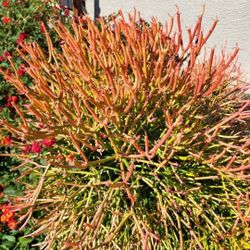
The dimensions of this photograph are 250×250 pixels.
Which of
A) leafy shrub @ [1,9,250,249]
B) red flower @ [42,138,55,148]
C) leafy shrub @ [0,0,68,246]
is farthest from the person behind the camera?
leafy shrub @ [0,0,68,246]

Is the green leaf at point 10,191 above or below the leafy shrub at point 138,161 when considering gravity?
below

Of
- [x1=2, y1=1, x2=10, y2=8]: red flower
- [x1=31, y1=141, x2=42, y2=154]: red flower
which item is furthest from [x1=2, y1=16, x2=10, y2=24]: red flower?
[x1=31, y1=141, x2=42, y2=154]: red flower

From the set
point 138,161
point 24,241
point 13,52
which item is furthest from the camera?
point 13,52

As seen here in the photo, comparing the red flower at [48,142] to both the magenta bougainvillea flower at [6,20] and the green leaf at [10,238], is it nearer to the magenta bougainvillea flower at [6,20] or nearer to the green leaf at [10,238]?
the green leaf at [10,238]

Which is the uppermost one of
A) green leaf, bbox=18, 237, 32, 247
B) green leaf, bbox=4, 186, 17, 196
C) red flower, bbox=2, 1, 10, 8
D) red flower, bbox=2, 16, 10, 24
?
red flower, bbox=2, 1, 10, 8

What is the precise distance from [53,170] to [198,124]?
89 centimetres

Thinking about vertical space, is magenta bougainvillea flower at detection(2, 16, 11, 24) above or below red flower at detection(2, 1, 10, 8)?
below

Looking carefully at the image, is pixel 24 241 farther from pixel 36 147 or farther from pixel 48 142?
pixel 48 142

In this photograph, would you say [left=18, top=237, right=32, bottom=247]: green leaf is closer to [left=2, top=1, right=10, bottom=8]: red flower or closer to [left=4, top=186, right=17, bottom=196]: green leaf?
[left=4, top=186, right=17, bottom=196]: green leaf

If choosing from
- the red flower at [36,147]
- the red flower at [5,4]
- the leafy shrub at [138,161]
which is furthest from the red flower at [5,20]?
the red flower at [36,147]

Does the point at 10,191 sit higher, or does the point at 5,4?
the point at 5,4

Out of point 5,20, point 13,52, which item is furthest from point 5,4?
point 13,52

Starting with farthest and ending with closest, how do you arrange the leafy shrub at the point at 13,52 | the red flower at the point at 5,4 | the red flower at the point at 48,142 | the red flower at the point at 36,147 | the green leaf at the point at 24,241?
the red flower at the point at 5,4, the leafy shrub at the point at 13,52, the green leaf at the point at 24,241, the red flower at the point at 36,147, the red flower at the point at 48,142

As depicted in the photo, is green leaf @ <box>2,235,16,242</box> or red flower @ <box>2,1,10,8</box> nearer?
green leaf @ <box>2,235,16,242</box>
